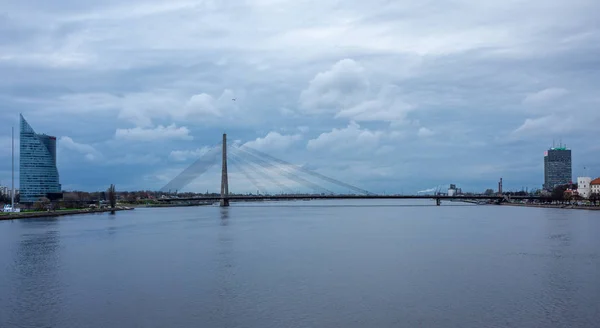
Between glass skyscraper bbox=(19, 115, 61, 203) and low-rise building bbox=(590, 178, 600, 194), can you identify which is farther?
low-rise building bbox=(590, 178, 600, 194)

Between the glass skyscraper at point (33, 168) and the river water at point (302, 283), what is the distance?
50702mm

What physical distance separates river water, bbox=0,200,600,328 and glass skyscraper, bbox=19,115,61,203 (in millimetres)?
50702

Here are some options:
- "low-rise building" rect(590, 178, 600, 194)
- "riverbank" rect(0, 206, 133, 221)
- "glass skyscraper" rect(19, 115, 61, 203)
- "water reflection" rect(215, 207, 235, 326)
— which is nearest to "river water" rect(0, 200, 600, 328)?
"water reflection" rect(215, 207, 235, 326)

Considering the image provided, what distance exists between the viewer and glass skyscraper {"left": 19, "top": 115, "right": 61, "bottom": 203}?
218ft

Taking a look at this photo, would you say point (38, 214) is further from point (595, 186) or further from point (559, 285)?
point (595, 186)

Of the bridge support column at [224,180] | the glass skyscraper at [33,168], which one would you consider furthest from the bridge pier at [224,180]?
the glass skyscraper at [33,168]

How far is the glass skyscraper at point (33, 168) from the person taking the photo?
6638 centimetres

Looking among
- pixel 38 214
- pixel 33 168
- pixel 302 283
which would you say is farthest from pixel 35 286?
pixel 33 168

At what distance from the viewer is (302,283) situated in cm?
1167

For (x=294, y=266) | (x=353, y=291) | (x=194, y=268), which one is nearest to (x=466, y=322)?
(x=353, y=291)

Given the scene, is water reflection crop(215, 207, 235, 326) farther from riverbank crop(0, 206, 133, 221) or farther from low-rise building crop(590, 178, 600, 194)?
low-rise building crop(590, 178, 600, 194)

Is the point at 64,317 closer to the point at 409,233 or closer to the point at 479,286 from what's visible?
the point at 479,286

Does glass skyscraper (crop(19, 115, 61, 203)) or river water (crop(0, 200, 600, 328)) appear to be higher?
glass skyscraper (crop(19, 115, 61, 203))

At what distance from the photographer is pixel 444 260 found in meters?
15.1
